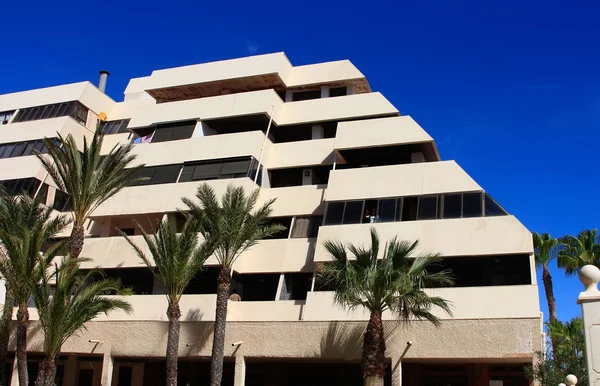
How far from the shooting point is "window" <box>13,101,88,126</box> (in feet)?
120

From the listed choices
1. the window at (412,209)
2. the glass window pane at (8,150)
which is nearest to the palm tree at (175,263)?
the window at (412,209)

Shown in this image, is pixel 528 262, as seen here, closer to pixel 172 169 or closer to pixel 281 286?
pixel 281 286

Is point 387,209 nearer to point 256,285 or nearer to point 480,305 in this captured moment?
point 480,305

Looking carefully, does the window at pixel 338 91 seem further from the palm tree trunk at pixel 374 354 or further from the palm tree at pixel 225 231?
the palm tree trunk at pixel 374 354

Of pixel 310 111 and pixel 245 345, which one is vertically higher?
pixel 310 111

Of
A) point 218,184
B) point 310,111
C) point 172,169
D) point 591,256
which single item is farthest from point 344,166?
point 591,256

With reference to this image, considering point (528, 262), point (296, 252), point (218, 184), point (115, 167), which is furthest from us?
point (218, 184)

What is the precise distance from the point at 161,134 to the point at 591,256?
24299 mm

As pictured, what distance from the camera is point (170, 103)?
111 feet

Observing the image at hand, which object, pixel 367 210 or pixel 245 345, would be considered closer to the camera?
pixel 245 345

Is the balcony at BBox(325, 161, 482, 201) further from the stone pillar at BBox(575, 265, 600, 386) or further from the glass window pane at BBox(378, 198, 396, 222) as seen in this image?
the stone pillar at BBox(575, 265, 600, 386)

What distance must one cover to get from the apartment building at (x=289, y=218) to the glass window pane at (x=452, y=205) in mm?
43

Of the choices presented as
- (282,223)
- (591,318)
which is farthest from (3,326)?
(591,318)

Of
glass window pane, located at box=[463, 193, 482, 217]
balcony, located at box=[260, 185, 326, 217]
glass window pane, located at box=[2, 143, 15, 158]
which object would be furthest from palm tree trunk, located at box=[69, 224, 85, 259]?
glass window pane, located at box=[463, 193, 482, 217]
